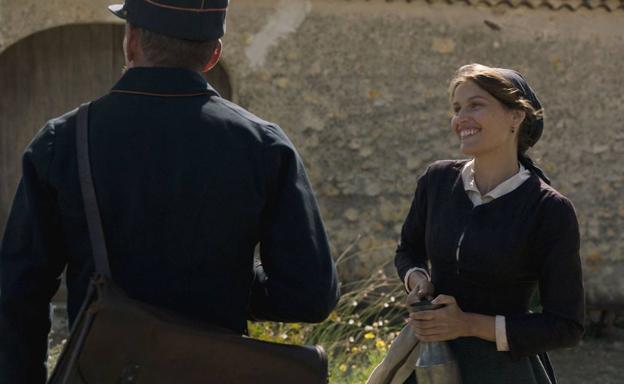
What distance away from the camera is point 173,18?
220 centimetres

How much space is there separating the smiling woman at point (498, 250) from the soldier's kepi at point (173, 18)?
1.00 m

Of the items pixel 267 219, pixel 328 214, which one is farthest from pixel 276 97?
pixel 267 219

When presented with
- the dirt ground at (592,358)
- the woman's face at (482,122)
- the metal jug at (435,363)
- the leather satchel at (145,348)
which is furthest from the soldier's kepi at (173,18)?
the dirt ground at (592,358)

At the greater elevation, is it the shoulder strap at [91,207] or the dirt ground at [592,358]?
the shoulder strap at [91,207]

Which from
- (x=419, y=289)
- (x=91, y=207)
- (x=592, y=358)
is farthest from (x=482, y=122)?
(x=592, y=358)

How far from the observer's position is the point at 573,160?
27.6 ft

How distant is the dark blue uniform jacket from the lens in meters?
2.13

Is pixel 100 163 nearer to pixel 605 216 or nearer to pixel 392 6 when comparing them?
pixel 392 6

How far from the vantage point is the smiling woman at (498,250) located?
281cm

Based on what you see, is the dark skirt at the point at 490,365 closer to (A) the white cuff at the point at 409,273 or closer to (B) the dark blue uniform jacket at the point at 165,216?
(A) the white cuff at the point at 409,273

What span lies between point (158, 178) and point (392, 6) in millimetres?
6000

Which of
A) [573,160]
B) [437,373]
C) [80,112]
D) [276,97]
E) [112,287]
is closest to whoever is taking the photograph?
[112,287]

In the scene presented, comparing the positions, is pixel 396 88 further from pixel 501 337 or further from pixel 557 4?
pixel 501 337

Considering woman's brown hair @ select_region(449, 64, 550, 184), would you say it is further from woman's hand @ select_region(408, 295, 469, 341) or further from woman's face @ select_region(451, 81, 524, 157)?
woman's hand @ select_region(408, 295, 469, 341)
